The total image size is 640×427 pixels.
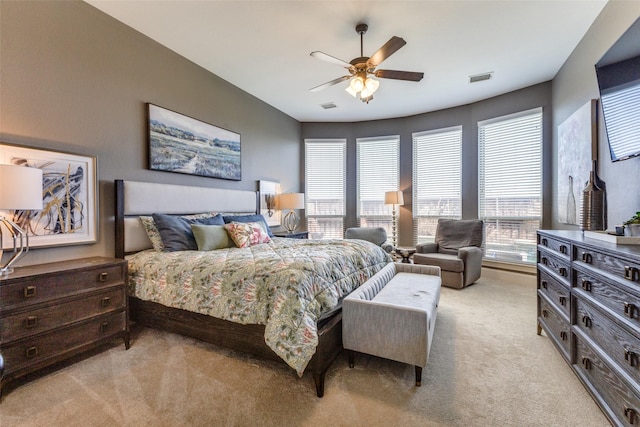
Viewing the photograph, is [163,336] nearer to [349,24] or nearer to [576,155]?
[349,24]

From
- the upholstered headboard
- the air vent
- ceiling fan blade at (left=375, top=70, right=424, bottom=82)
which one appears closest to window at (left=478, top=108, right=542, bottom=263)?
the air vent

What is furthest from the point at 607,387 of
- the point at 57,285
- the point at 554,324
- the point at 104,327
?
the point at 57,285

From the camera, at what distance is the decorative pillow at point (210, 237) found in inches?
115

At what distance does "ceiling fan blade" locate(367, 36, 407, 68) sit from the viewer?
2323mm

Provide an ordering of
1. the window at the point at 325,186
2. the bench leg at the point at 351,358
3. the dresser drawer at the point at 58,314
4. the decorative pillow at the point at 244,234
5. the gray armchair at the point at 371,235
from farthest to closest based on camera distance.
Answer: the window at the point at 325,186
the gray armchair at the point at 371,235
the decorative pillow at the point at 244,234
the bench leg at the point at 351,358
the dresser drawer at the point at 58,314

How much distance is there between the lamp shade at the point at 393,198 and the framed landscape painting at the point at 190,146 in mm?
2728

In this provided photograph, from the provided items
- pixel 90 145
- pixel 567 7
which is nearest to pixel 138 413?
pixel 90 145

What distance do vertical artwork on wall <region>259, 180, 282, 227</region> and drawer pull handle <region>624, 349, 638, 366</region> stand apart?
4.26 meters

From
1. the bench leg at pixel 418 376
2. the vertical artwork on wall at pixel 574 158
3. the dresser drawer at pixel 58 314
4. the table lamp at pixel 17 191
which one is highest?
the vertical artwork on wall at pixel 574 158

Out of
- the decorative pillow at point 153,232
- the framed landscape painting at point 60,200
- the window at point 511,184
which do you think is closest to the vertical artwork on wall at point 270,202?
the decorative pillow at point 153,232

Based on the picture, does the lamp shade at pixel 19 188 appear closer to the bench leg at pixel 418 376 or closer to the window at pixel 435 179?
the bench leg at pixel 418 376

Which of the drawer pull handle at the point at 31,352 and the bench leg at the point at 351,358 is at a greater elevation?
the drawer pull handle at the point at 31,352

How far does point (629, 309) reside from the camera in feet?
4.40

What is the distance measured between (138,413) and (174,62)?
11.6 feet
